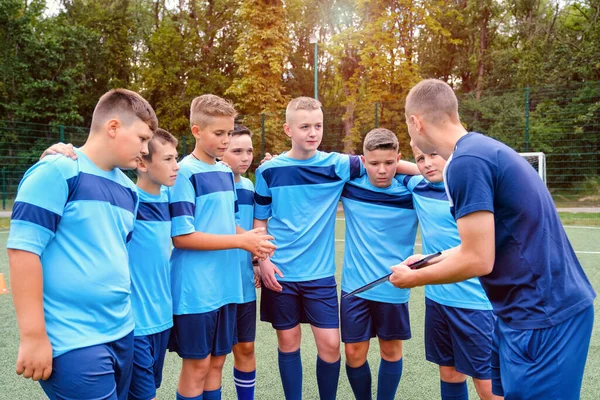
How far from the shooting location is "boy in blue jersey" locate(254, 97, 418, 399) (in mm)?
3496

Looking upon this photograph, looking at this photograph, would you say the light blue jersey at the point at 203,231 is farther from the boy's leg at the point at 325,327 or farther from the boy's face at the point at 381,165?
the boy's face at the point at 381,165

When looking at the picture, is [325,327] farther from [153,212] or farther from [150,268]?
[153,212]

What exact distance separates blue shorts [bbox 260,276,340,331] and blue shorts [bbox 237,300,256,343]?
0.14 metres

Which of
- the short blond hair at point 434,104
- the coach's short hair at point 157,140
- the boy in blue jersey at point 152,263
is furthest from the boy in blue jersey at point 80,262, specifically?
the short blond hair at point 434,104

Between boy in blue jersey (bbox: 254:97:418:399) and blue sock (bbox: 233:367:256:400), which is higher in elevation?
boy in blue jersey (bbox: 254:97:418:399)

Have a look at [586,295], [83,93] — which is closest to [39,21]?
[83,93]

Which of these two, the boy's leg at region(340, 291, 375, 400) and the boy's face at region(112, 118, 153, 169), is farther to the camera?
the boy's leg at region(340, 291, 375, 400)

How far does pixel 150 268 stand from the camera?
9.47 ft

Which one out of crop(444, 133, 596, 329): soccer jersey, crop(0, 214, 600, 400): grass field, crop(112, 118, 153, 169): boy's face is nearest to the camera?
crop(444, 133, 596, 329): soccer jersey

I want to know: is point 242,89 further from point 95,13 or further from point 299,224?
point 299,224

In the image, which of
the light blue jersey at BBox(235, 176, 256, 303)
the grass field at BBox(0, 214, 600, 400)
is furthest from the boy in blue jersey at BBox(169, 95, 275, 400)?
the grass field at BBox(0, 214, 600, 400)

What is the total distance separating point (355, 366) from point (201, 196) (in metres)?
1.46

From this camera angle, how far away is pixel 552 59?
73.6 ft

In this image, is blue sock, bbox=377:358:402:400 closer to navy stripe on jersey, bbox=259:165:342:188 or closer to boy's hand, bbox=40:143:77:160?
navy stripe on jersey, bbox=259:165:342:188
